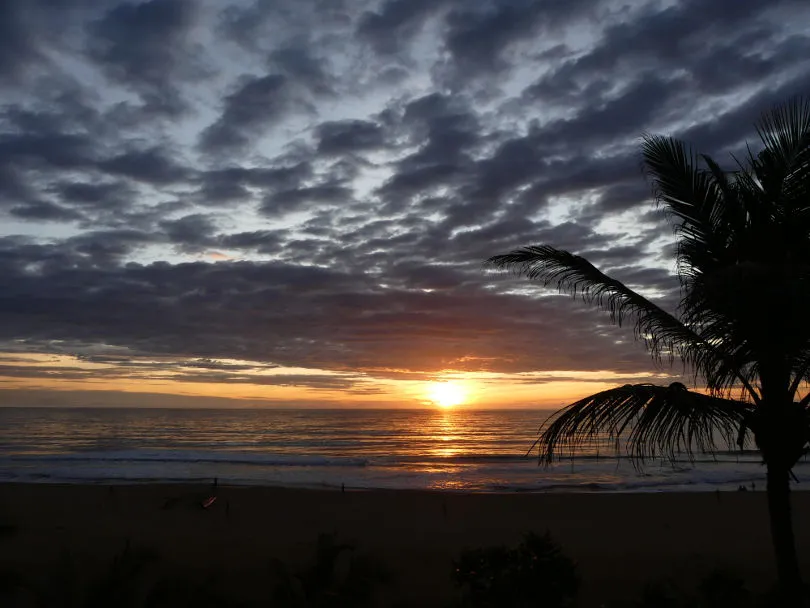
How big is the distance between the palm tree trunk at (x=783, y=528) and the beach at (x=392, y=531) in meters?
3.42

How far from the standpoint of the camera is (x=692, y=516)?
59.7 feet

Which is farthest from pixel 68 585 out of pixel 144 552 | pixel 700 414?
pixel 700 414

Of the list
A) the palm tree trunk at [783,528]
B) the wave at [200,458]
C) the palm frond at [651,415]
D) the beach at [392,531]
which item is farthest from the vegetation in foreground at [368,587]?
the wave at [200,458]

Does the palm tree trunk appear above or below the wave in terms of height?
above

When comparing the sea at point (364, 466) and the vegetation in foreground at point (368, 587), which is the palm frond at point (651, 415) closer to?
the vegetation in foreground at point (368, 587)

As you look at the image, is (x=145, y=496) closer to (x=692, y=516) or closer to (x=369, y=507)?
(x=369, y=507)

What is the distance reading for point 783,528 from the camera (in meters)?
6.68

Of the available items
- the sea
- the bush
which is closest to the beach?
the bush

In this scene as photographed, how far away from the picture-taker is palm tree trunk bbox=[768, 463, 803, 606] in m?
6.56

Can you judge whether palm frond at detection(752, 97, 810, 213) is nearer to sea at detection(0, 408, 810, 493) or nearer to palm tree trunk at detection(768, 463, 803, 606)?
palm tree trunk at detection(768, 463, 803, 606)

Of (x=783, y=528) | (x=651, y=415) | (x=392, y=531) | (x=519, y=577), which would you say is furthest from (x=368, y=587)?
(x=392, y=531)

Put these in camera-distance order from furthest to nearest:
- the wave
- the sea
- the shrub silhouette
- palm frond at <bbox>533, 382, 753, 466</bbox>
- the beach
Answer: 1. the wave
2. the sea
3. the beach
4. the shrub silhouette
5. palm frond at <bbox>533, 382, 753, 466</bbox>

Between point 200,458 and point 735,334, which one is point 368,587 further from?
point 200,458

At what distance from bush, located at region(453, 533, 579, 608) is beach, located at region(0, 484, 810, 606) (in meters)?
1.79
